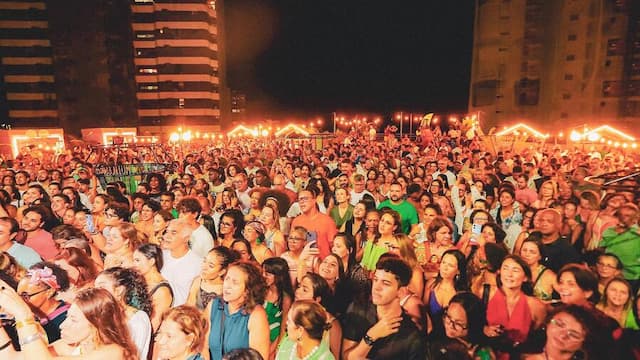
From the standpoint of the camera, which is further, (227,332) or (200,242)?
(200,242)

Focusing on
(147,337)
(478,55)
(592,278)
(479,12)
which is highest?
(479,12)

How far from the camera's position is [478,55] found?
5775cm

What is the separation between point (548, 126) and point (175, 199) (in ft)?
177

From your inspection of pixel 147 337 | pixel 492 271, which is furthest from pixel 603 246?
pixel 147 337

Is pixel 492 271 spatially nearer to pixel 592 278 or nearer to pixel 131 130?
pixel 592 278

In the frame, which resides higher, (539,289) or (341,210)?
(341,210)

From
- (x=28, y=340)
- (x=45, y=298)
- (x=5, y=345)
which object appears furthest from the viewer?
(x=45, y=298)

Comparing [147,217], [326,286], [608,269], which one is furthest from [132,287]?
[608,269]

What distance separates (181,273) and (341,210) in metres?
3.18

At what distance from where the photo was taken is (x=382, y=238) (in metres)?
5.23

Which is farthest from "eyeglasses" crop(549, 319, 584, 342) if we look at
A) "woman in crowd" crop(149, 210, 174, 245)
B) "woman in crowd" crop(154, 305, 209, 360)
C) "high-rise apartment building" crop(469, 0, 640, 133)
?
"high-rise apartment building" crop(469, 0, 640, 133)

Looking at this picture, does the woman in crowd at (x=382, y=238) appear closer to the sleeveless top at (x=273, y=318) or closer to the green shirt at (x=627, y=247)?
the sleeveless top at (x=273, y=318)

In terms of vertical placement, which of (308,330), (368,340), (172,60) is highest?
(172,60)

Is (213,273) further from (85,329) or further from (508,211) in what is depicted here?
(508,211)
